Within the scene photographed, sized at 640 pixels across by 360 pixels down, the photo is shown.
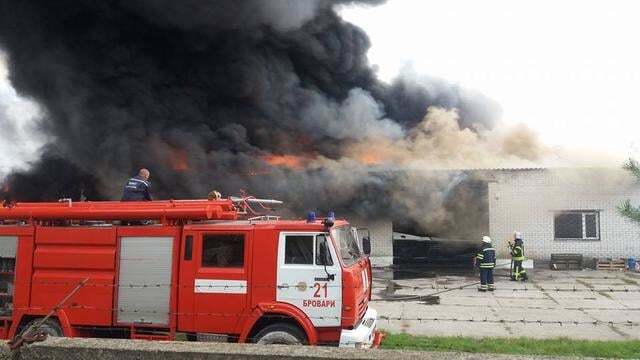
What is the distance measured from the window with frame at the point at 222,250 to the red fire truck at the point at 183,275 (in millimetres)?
12

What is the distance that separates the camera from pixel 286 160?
16.8 meters

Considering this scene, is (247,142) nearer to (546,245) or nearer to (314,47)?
(314,47)

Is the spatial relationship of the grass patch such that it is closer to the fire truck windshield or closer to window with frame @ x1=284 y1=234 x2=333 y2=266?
the fire truck windshield

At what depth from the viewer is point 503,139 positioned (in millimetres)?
16875

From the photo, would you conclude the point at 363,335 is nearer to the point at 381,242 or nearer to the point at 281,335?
the point at 281,335

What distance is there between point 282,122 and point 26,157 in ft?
30.1

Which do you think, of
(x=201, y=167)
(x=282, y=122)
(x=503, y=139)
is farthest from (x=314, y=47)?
(x=503, y=139)

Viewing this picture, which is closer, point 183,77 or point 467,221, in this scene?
point 467,221

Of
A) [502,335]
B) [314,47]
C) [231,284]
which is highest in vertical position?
[314,47]

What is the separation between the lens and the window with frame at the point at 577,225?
658 inches

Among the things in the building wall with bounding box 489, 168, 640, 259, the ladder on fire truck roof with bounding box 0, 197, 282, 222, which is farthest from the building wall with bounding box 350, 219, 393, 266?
the ladder on fire truck roof with bounding box 0, 197, 282, 222

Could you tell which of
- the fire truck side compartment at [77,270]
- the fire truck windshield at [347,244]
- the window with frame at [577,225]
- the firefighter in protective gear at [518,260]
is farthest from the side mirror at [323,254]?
the window with frame at [577,225]

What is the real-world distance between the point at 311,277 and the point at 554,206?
13.5m

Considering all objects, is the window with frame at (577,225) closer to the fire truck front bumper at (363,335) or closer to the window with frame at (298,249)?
the fire truck front bumper at (363,335)
